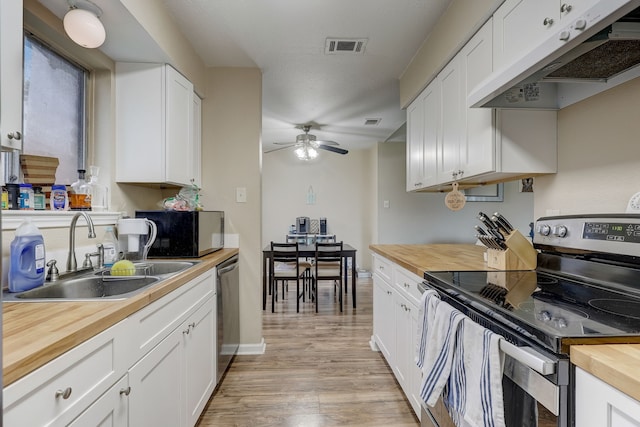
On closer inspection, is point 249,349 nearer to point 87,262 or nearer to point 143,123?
point 87,262

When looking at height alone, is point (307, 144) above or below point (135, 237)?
above

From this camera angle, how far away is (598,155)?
4.52ft

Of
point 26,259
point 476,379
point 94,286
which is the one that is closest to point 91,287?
point 94,286

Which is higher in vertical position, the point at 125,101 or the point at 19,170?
the point at 125,101

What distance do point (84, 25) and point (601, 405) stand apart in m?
2.14

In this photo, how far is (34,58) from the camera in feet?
5.24

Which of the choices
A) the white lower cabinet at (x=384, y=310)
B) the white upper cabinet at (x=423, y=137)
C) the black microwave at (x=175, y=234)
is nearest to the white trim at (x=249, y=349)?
the white lower cabinet at (x=384, y=310)

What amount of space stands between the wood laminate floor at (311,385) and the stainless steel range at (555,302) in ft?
3.32

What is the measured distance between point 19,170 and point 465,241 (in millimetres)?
5304

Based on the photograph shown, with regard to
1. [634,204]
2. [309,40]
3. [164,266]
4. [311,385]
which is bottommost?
[311,385]

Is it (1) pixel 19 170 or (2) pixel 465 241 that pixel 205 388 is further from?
(2) pixel 465 241

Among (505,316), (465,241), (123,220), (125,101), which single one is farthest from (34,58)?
(465,241)

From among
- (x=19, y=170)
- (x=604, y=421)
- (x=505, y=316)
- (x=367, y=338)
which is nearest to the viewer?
(x=604, y=421)

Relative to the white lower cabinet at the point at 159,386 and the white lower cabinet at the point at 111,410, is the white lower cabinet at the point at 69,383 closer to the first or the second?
the white lower cabinet at the point at 111,410
